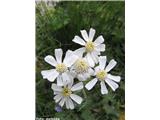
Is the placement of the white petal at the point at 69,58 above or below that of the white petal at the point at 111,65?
above

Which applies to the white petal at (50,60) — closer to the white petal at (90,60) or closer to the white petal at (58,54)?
the white petal at (58,54)

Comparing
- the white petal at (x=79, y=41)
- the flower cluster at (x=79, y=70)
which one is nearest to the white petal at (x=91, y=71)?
the flower cluster at (x=79, y=70)

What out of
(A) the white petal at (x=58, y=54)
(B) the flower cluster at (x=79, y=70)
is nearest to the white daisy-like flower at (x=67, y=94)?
(B) the flower cluster at (x=79, y=70)

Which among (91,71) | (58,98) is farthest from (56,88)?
(91,71)

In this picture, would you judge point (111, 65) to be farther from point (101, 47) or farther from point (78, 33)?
point (78, 33)

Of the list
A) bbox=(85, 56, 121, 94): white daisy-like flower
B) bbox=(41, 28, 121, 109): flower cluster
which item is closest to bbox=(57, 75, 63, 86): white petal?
bbox=(41, 28, 121, 109): flower cluster

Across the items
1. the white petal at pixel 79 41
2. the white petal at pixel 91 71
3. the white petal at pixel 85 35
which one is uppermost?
the white petal at pixel 85 35

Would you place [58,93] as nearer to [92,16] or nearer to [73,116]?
[73,116]
